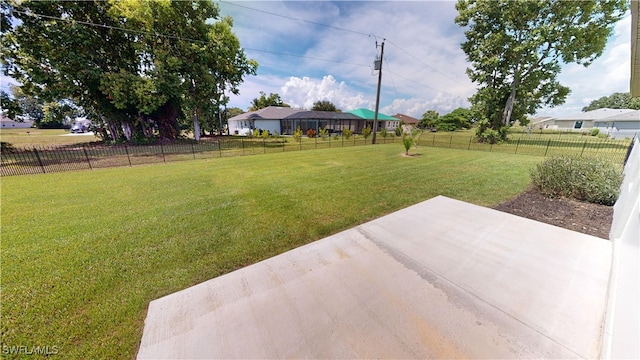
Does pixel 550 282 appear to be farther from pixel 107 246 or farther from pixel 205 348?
pixel 107 246

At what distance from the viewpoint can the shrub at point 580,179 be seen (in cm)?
458

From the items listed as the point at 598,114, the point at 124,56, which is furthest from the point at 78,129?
the point at 598,114

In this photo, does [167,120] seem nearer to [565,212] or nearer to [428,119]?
[565,212]

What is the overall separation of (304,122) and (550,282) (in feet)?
91.9

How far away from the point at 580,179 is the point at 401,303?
19.8ft

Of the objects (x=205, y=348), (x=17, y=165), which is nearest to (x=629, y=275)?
(x=205, y=348)

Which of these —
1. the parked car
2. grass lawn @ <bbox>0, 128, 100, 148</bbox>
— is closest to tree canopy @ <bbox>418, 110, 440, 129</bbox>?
grass lawn @ <bbox>0, 128, 100, 148</bbox>

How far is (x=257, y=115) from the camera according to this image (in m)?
27.8

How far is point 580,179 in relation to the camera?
4875 millimetres

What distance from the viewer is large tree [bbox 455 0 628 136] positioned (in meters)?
15.4

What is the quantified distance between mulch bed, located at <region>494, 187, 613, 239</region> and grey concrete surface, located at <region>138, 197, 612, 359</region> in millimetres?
780

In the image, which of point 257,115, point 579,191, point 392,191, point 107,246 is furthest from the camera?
point 257,115

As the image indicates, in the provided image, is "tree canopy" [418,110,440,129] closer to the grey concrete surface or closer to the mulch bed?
the mulch bed

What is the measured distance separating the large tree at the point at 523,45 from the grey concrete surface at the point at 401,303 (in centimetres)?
2099
